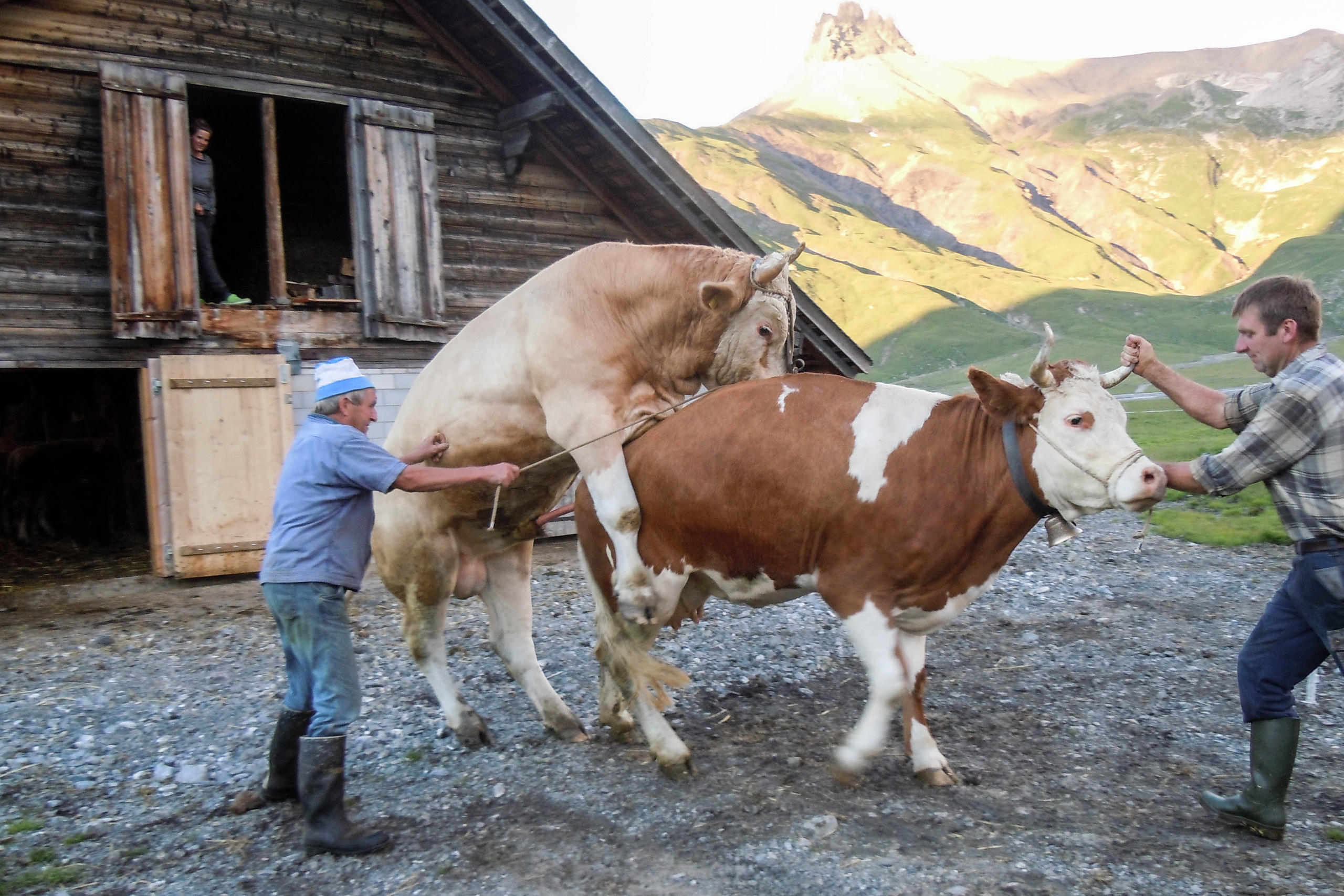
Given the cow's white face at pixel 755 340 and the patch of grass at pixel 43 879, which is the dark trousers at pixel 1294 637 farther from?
the patch of grass at pixel 43 879

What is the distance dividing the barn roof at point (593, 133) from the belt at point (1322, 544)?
247 inches

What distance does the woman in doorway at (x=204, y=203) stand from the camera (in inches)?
385

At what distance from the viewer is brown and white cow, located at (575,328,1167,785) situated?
4355mm

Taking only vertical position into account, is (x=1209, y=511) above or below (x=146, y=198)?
below

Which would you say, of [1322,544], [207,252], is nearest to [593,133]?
[207,252]

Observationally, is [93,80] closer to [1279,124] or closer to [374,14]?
[374,14]

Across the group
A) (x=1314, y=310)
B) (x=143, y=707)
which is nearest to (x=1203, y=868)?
(x=1314, y=310)

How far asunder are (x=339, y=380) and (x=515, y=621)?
2016 millimetres

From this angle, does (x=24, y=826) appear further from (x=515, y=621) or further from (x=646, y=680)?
(x=646, y=680)

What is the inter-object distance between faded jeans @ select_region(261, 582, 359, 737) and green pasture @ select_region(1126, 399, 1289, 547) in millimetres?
6708

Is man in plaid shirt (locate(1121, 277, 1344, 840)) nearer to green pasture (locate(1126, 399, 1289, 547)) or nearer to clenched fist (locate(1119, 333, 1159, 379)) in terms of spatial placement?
clenched fist (locate(1119, 333, 1159, 379))

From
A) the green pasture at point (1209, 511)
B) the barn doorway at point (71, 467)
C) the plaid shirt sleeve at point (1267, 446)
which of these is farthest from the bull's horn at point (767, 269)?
the barn doorway at point (71, 467)

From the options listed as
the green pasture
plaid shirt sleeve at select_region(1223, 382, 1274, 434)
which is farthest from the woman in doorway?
the green pasture

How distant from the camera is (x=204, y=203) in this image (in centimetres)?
992
